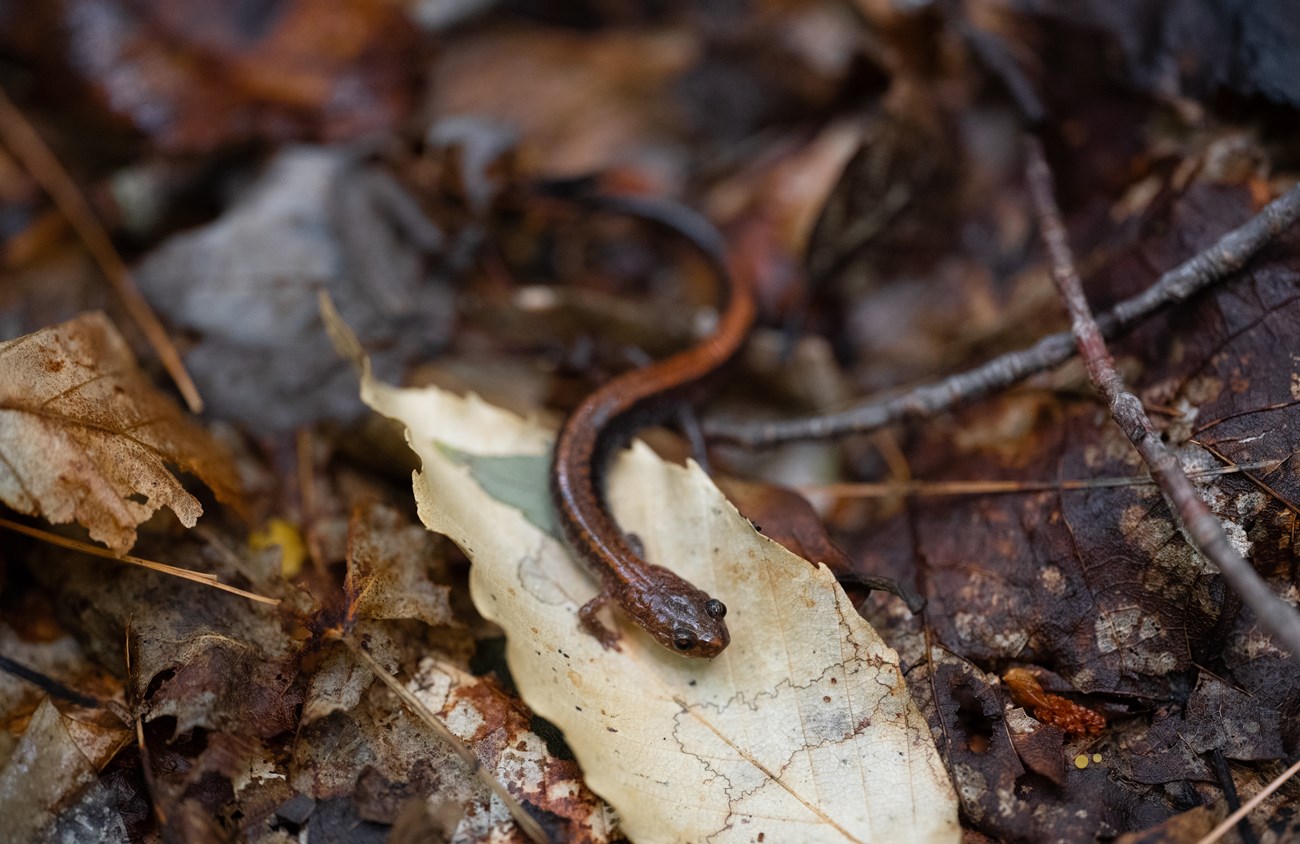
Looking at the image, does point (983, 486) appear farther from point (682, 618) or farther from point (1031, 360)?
point (682, 618)

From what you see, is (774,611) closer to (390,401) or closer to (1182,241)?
(390,401)

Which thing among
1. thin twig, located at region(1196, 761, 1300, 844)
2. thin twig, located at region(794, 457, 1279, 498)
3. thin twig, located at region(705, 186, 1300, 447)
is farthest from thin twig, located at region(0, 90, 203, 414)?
thin twig, located at region(1196, 761, 1300, 844)

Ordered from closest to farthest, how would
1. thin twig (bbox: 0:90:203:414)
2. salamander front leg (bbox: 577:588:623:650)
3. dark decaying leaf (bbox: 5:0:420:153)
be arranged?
salamander front leg (bbox: 577:588:623:650) → thin twig (bbox: 0:90:203:414) → dark decaying leaf (bbox: 5:0:420:153)

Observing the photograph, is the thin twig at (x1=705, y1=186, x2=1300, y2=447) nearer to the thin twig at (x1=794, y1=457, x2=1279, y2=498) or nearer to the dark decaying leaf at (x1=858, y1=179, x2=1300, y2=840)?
the dark decaying leaf at (x1=858, y1=179, x2=1300, y2=840)

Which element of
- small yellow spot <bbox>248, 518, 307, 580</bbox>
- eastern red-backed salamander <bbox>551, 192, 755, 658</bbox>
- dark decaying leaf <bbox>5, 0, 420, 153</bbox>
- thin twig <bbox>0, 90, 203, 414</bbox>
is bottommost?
small yellow spot <bbox>248, 518, 307, 580</bbox>

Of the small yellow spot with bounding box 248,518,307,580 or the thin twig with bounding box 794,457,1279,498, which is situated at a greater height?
the thin twig with bounding box 794,457,1279,498

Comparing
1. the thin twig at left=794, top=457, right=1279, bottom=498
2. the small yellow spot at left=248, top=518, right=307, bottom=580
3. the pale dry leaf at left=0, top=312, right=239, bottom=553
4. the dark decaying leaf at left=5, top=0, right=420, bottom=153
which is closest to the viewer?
the pale dry leaf at left=0, top=312, right=239, bottom=553

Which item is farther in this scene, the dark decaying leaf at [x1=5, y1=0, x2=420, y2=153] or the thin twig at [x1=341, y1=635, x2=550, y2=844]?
the dark decaying leaf at [x1=5, y1=0, x2=420, y2=153]

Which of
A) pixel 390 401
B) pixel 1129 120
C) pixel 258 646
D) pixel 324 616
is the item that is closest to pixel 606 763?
pixel 324 616
